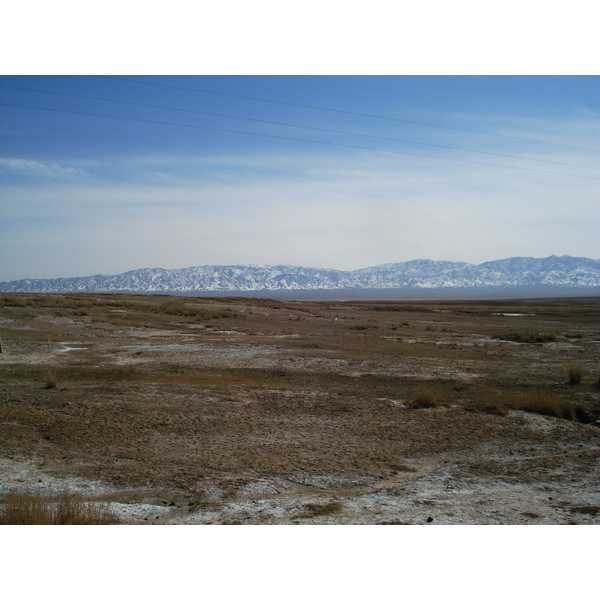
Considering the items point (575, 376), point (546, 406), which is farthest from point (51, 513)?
point (575, 376)

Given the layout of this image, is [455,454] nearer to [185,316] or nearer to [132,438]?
[132,438]

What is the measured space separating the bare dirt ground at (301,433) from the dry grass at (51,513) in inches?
16.5

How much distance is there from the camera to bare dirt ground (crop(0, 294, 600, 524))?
709 centimetres

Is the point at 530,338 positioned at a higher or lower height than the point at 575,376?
lower

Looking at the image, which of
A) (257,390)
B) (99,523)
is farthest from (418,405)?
(99,523)

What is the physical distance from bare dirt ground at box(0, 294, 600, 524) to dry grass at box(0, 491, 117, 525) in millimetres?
418

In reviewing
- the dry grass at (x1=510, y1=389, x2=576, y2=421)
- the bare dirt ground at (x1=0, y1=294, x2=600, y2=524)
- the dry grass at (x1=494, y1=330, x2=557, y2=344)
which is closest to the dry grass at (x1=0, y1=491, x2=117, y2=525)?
the bare dirt ground at (x1=0, y1=294, x2=600, y2=524)

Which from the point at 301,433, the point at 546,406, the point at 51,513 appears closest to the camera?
the point at 51,513

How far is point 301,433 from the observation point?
427 inches

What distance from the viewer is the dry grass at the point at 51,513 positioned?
226 inches

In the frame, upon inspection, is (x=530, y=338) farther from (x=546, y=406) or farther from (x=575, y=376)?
(x=546, y=406)

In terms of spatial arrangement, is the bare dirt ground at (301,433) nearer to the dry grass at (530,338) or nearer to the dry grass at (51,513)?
the dry grass at (51,513)

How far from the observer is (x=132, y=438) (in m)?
9.97

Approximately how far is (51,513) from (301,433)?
585cm
